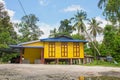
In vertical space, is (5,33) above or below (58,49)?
A: above

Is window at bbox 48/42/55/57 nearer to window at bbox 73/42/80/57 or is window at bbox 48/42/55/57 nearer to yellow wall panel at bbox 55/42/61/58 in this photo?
yellow wall panel at bbox 55/42/61/58

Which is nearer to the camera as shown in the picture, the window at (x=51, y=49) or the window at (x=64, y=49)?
the window at (x=51, y=49)

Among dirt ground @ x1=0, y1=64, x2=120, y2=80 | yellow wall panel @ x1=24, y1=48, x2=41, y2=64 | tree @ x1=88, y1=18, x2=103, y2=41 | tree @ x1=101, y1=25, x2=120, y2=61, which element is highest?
tree @ x1=88, y1=18, x2=103, y2=41

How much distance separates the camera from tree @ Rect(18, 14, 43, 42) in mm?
62003

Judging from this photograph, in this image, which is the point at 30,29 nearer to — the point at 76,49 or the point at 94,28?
the point at 94,28

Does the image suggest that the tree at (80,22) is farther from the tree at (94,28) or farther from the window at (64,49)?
the window at (64,49)

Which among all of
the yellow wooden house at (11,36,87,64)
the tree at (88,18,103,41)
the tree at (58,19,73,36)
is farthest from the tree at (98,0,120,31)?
the tree at (58,19,73,36)

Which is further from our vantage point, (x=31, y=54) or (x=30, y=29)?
(x=30, y=29)

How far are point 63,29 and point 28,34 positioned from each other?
41.5 ft

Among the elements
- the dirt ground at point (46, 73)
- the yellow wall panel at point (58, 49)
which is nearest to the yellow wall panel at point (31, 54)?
the yellow wall panel at point (58, 49)

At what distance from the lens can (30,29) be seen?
6556 cm

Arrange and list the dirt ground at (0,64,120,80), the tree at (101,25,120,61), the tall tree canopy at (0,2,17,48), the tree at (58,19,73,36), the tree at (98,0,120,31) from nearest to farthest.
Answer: the dirt ground at (0,64,120,80) → the tree at (98,0,120,31) → the tree at (101,25,120,61) → the tall tree canopy at (0,2,17,48) → the tree at (58,19,73,36)

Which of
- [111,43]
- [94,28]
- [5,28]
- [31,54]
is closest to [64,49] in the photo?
[31,54]

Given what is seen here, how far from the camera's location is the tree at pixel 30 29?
6200cm
